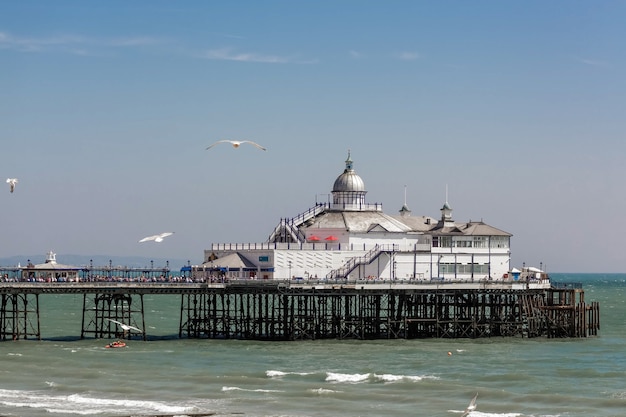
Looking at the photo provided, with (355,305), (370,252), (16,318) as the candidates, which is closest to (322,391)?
(355,305)

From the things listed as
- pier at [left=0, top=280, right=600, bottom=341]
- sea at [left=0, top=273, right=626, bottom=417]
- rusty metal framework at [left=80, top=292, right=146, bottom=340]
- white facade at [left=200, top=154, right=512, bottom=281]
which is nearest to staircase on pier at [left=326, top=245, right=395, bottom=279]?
white facade at [left=200, top=154, right=512, bottom=281]

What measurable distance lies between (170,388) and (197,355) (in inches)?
546

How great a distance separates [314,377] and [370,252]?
3126cm

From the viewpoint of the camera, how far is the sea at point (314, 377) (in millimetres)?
60656

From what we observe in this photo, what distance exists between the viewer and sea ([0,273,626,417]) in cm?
6066

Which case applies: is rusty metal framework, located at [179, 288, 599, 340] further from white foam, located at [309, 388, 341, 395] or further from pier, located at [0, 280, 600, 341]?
white foam, located at [309, 388, 341, 395]

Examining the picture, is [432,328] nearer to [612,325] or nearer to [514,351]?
[514,351]

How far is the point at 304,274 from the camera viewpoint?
97.7 meters

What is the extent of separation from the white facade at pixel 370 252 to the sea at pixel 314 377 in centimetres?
975

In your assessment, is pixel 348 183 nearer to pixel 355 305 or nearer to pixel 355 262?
pixel 355 262

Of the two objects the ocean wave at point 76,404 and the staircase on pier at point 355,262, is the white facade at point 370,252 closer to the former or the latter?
the staircase on pier at point 355,262

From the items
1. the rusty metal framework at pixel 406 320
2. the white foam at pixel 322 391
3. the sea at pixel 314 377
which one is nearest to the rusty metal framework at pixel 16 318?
the sea at pixel 314 377

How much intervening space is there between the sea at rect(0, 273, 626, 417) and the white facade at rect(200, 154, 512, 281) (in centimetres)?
A: 975

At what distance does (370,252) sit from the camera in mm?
100188
